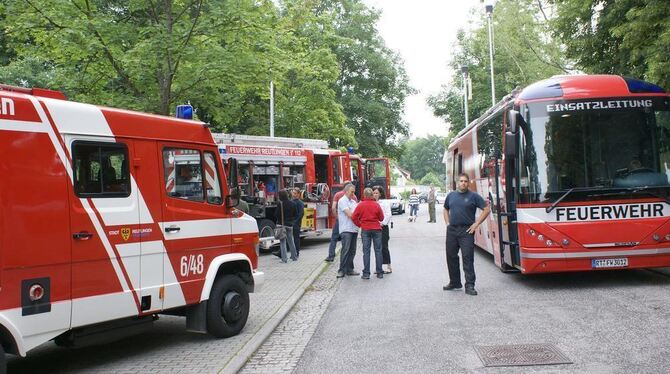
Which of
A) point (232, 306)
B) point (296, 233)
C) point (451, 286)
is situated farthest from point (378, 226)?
point (232, 306)

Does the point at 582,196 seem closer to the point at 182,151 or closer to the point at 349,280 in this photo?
the point at 349,280

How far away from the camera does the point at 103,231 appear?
567 centimetres

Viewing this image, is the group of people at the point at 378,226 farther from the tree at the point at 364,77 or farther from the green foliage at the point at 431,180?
the green foliage at the point at 431,180

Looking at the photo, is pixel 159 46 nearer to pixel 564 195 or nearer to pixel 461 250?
pixel 461 250

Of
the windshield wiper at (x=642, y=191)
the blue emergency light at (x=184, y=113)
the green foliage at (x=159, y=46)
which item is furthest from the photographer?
the green foliage at (x=159, y=46)

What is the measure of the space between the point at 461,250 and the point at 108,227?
5.63 metres

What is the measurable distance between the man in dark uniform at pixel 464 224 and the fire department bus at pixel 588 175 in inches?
22.9

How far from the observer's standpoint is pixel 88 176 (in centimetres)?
563

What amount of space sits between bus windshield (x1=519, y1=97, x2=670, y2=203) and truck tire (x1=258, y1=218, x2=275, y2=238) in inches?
352

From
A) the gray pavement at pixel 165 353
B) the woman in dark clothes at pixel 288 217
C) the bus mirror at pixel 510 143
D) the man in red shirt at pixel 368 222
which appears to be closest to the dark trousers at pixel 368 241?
the man in red shirt at pixel 368 222

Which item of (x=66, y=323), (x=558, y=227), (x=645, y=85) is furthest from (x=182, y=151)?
(x=645, y=85)

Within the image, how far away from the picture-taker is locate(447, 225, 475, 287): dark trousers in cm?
972

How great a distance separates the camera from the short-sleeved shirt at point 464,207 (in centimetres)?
985

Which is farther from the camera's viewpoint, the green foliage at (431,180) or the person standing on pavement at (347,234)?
the green foliage at (431,180)
